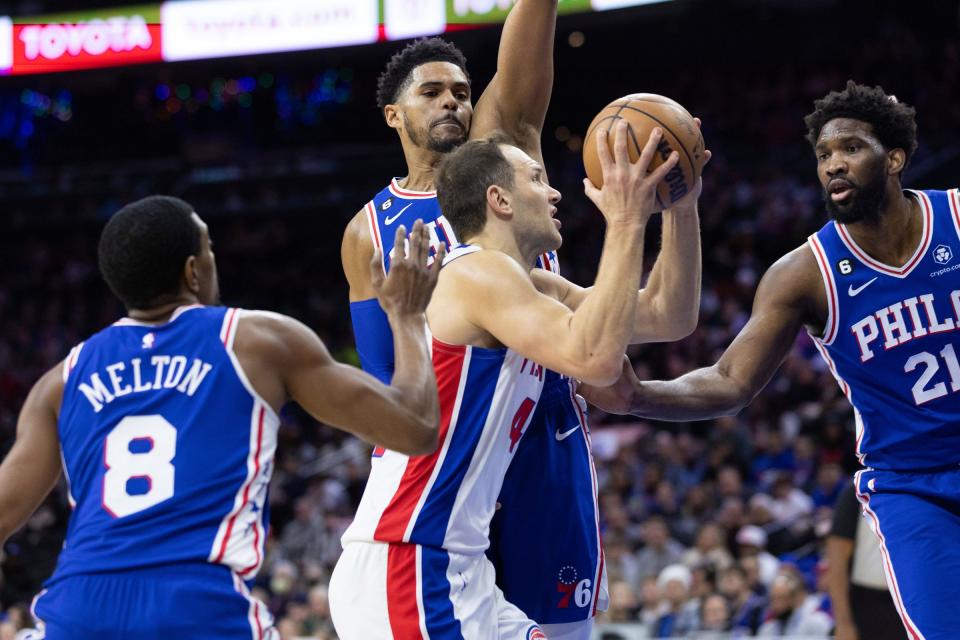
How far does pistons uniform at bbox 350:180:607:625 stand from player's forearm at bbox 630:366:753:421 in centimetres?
29

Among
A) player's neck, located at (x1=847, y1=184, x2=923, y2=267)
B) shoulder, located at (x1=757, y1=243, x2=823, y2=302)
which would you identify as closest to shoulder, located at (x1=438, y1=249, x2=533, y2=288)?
shoulder, located at (x1=757, y1=243, x2=823, y2=302)

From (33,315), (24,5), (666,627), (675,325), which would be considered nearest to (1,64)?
(24,5)

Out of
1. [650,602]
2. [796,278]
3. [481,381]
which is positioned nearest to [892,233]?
[796,278]

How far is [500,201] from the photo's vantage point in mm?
3982

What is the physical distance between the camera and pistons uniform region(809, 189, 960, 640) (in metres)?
4.17

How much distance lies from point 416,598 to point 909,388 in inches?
76.4

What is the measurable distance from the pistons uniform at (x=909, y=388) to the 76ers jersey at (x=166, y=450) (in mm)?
2280

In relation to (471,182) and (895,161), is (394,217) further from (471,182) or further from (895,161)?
(895,161)

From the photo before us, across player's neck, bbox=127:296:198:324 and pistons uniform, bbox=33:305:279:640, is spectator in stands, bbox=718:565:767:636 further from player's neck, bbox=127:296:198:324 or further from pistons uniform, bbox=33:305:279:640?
player's neck, bbox=127:296:198:324

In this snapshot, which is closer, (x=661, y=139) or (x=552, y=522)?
(x=661, y=139)

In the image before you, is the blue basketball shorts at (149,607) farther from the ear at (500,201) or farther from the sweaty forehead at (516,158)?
the sweaty forehead at (516,158)

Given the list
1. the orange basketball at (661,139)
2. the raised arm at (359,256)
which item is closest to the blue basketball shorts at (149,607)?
the orange basketball at (661,139)

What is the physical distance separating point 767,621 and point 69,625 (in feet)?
23.5

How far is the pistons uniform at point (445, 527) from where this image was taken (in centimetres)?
368
